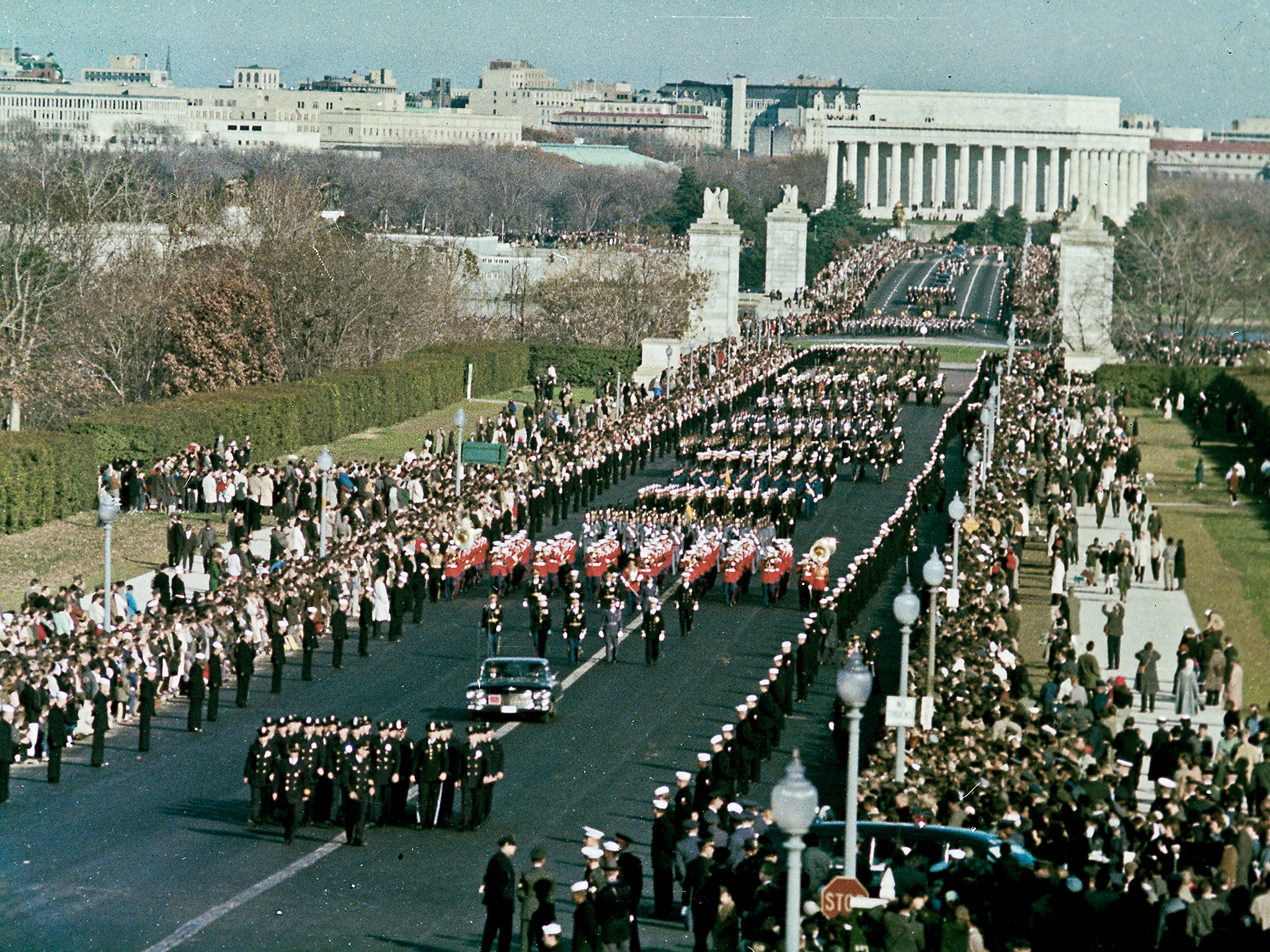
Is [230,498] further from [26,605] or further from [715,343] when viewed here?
[715,343]

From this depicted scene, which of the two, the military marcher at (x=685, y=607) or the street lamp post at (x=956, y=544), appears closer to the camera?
the street lamp post at (x=956, y=544)

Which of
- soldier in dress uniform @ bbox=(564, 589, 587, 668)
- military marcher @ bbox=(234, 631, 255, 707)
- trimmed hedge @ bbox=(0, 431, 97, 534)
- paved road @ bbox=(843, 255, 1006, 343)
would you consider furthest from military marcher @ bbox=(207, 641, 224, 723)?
paved road @ bbox=(843, 255, 1006, 343)

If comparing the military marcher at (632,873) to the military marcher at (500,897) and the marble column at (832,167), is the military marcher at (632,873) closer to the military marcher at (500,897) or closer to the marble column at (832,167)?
the military marcher at (500,897)

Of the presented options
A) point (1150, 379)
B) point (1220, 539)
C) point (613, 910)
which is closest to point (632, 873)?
point (613, 910)

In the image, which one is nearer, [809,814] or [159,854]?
[809,814]

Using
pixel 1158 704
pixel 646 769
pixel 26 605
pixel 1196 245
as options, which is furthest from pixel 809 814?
pixel 1196 245

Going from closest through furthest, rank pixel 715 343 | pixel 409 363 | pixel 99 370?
pixel 99 370 < pixel 409 363 < pixel 715 343

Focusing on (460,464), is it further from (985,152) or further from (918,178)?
(918,178)

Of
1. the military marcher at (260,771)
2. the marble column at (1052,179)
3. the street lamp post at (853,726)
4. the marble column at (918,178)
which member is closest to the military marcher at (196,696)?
the military marcher at (260,771)
